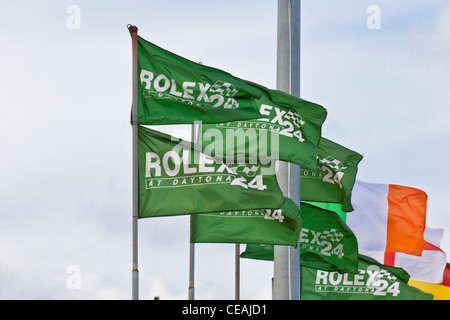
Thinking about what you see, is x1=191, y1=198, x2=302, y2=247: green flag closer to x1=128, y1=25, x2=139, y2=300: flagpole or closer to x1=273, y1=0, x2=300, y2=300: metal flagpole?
x1=273, y1=0, x2=300, y2=300: metal flagpole

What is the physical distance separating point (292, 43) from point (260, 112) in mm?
1898

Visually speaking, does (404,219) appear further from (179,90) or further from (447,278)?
(179,90)

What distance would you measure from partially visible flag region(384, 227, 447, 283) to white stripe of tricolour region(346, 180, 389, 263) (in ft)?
15.2

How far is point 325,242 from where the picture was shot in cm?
2720

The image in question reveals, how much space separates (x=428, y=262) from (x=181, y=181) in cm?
2137

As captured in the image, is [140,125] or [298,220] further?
[298,220]

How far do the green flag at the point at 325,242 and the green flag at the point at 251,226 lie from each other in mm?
4436

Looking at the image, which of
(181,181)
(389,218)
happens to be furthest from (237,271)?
(181,181)

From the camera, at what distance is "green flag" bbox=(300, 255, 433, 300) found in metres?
30.7

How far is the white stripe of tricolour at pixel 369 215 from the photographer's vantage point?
113ft

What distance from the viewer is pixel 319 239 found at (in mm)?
27125
